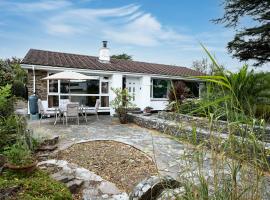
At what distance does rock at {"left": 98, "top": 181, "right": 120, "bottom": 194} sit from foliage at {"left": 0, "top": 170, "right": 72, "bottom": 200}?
0.64 m

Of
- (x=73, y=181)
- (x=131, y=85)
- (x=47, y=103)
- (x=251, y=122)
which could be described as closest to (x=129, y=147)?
(x=73, y=181)

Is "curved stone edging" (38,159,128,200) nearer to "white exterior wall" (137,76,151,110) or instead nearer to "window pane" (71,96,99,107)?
"window pane" (71,96,99,107)

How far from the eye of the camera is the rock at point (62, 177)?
428 centimetres

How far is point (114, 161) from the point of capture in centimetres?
576

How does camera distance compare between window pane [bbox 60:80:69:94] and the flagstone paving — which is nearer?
the flagstone paving

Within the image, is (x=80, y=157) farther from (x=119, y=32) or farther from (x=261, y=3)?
(x=261, y=3)

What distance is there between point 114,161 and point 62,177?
64.0 inches

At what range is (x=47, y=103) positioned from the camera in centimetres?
1283

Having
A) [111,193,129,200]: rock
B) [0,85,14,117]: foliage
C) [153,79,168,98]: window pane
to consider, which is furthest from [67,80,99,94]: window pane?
[111,193,129,200]: rock

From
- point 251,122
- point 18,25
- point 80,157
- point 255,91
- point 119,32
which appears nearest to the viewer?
point 251,122

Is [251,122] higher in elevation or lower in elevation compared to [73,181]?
higher

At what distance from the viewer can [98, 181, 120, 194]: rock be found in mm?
4168

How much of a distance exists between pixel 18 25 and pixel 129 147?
1299 cm

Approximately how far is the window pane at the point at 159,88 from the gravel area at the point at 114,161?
10181mm
